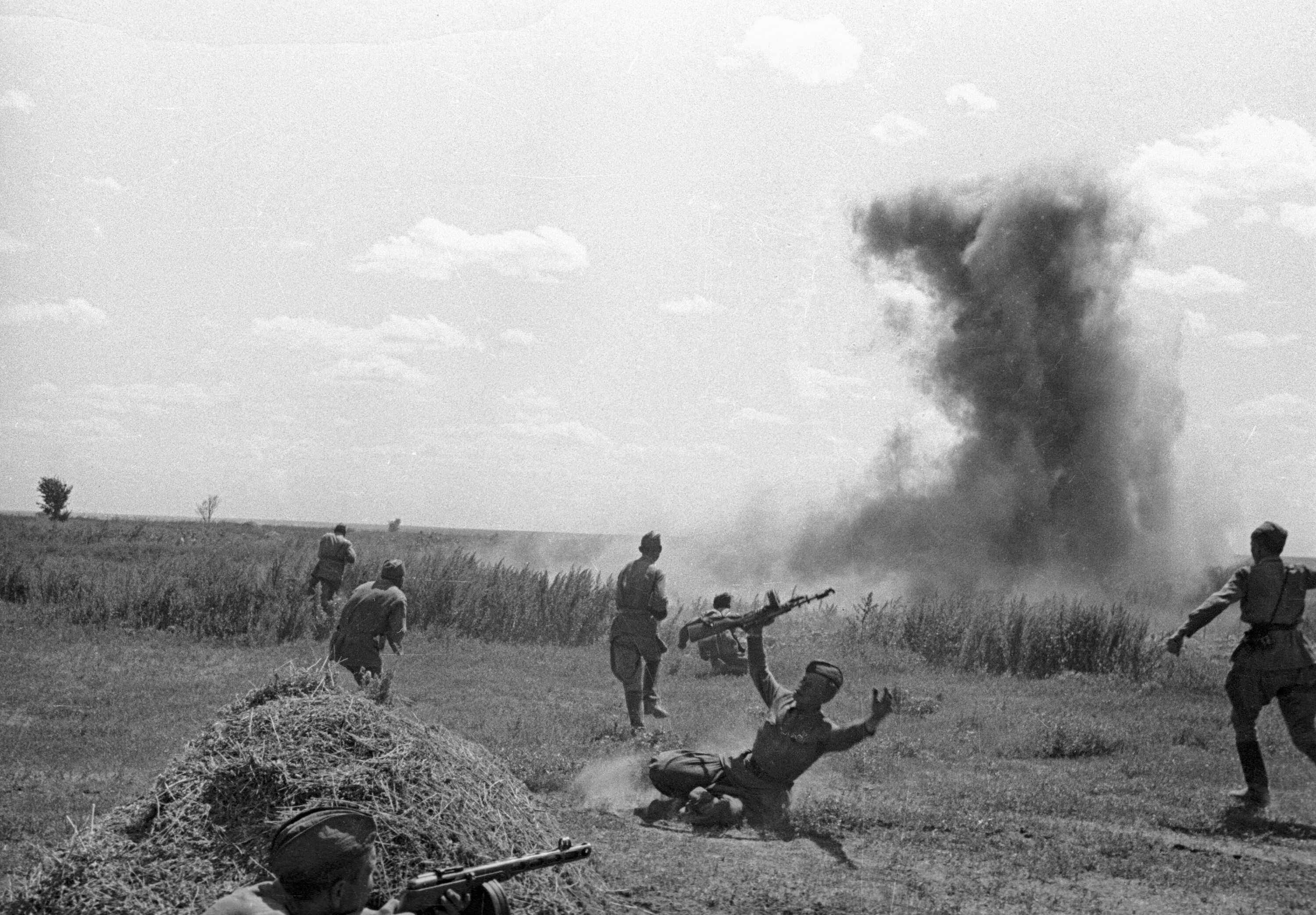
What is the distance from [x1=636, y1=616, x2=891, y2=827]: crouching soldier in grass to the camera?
809 centimetres

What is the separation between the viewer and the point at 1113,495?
33250 millimetres

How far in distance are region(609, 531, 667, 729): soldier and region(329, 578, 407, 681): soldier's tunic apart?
2.66 m

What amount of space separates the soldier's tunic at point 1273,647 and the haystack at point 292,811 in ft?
19.0

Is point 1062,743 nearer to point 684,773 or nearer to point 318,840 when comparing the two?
point 684,773

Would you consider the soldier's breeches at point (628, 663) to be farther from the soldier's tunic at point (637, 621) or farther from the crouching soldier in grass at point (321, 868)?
the crouching soldier in grass at point (321, 868)

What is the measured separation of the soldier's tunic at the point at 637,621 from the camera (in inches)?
497

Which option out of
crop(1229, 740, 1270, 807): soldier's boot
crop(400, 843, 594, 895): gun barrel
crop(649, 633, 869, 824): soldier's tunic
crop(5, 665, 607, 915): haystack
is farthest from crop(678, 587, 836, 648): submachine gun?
crop(400, 843, 594, 895): gun barrel

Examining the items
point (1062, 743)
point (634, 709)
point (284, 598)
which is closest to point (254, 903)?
point (634, 709)

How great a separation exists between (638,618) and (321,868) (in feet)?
29.3

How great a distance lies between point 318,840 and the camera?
3844mm

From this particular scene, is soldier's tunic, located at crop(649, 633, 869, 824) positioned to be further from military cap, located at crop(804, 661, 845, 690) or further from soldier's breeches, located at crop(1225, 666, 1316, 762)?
soldier's breeches, located at crop(1225, 666, 1316, 762)

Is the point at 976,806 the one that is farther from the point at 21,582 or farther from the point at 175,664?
the point at 21,582

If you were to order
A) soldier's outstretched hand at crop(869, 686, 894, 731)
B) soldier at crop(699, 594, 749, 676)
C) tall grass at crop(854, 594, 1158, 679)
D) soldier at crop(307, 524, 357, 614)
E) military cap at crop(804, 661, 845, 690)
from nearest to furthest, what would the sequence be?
soldier's outstretched hand at crop(869, 686, 894, 731) < military cap at crop(804, 661, 845, 690) < soldier at crop(699, 594, 749, 676) < tall grass at crop(854, 594, 1158, 679) < soldier at crop(307, 524, 357, 614)

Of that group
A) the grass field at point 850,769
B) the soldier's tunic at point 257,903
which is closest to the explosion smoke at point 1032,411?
the grass field at point 850,769
